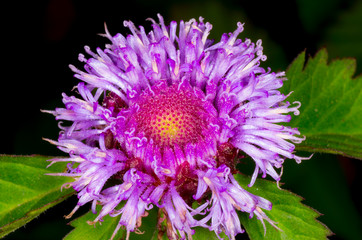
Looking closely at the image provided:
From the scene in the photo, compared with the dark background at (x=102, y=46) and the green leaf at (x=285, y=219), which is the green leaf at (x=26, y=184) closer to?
the green leaf at (x=285, y=219)

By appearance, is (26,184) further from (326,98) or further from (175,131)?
(326,98)

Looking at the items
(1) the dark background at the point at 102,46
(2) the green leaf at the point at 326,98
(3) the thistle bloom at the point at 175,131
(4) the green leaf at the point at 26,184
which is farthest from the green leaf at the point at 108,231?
(1) the dark background at the point at 102,46

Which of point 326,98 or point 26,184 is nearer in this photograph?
point 26,184

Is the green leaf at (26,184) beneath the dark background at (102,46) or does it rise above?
beneath

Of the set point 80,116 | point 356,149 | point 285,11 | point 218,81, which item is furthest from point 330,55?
point 80,116

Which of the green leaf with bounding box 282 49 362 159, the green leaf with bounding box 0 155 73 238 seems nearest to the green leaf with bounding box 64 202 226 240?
the green leaf with bounding box 0 155 73 238

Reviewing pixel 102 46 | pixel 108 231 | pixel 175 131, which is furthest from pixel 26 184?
pixel 102 46

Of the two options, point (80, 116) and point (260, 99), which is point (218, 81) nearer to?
point (260, 99)

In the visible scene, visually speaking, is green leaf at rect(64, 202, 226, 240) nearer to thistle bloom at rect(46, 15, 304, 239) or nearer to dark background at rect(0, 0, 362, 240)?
thistle bloom at rect(46, 15, 304, 239)
